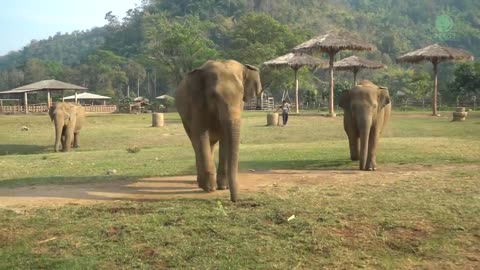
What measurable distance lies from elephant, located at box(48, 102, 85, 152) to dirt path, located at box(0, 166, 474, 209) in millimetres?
10484

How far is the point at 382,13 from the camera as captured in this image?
138m

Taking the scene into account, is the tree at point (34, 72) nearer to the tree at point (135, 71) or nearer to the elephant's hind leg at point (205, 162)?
the tree at point (135, 71)

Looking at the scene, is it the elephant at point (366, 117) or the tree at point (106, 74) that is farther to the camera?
the tree at point (106, 74)

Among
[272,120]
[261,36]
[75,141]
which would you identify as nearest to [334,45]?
[272,120]

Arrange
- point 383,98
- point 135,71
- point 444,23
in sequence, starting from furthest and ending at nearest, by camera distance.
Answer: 1. point 444,23
2. point 135,71
3. point 383,98

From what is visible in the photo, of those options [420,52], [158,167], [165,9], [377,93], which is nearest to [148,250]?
[158,167]

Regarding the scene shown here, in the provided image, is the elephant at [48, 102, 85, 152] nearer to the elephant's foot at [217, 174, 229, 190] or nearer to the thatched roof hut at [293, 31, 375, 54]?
the elephant's foot at [217, 174, 229, 190]

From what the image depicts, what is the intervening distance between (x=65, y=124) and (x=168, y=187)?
12149mm

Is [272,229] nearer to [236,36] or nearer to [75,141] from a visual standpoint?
[75,141]

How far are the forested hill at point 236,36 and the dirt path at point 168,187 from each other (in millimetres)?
38367

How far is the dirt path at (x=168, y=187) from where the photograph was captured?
8.21m

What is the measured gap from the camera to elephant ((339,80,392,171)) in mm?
11016

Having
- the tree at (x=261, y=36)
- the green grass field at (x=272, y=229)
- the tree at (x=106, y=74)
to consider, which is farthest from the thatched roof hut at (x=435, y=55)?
the tree at (x=106, y=74)

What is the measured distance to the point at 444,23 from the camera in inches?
4444
